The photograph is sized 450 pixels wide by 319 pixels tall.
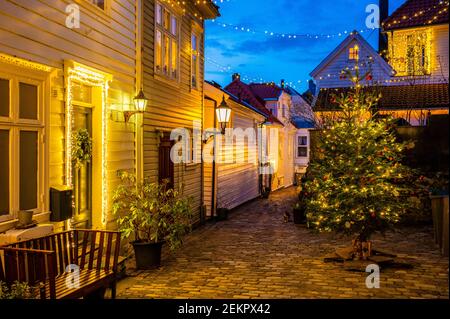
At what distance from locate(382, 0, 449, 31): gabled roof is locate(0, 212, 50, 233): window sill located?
16152 mm

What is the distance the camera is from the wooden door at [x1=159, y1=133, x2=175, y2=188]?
10609mm

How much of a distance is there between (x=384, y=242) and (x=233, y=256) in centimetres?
379

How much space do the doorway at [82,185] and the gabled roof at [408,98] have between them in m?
10.2

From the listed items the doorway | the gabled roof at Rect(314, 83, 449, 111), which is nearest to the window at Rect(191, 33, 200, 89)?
the gabled roof at Rect(314, 83, 449, 111)

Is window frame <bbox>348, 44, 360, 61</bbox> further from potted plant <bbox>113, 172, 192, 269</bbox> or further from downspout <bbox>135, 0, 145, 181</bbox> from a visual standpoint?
potted plant <bbox>113, 172, 192, 269</bbox>

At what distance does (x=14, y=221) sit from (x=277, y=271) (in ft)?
14.5

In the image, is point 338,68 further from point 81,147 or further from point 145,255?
point 81,147

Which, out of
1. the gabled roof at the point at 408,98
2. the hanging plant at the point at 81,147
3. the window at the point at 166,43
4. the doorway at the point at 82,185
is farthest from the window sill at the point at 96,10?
the gabled roof at the point at 408,98

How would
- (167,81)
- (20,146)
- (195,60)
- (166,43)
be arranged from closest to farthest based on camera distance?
(20,146) → (167,81) → (166,43) → (195,60)

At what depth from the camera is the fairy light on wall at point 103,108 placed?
6609 millimetres

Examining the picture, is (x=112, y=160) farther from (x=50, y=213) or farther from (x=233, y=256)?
(x=233, y=256)

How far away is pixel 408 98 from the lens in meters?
17.1

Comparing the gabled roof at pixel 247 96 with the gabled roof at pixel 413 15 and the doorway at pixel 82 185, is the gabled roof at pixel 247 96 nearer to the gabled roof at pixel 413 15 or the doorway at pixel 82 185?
the gabled roof at pixel 413 15

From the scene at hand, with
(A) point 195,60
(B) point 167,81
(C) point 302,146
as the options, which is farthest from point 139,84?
(C) point 302,146
